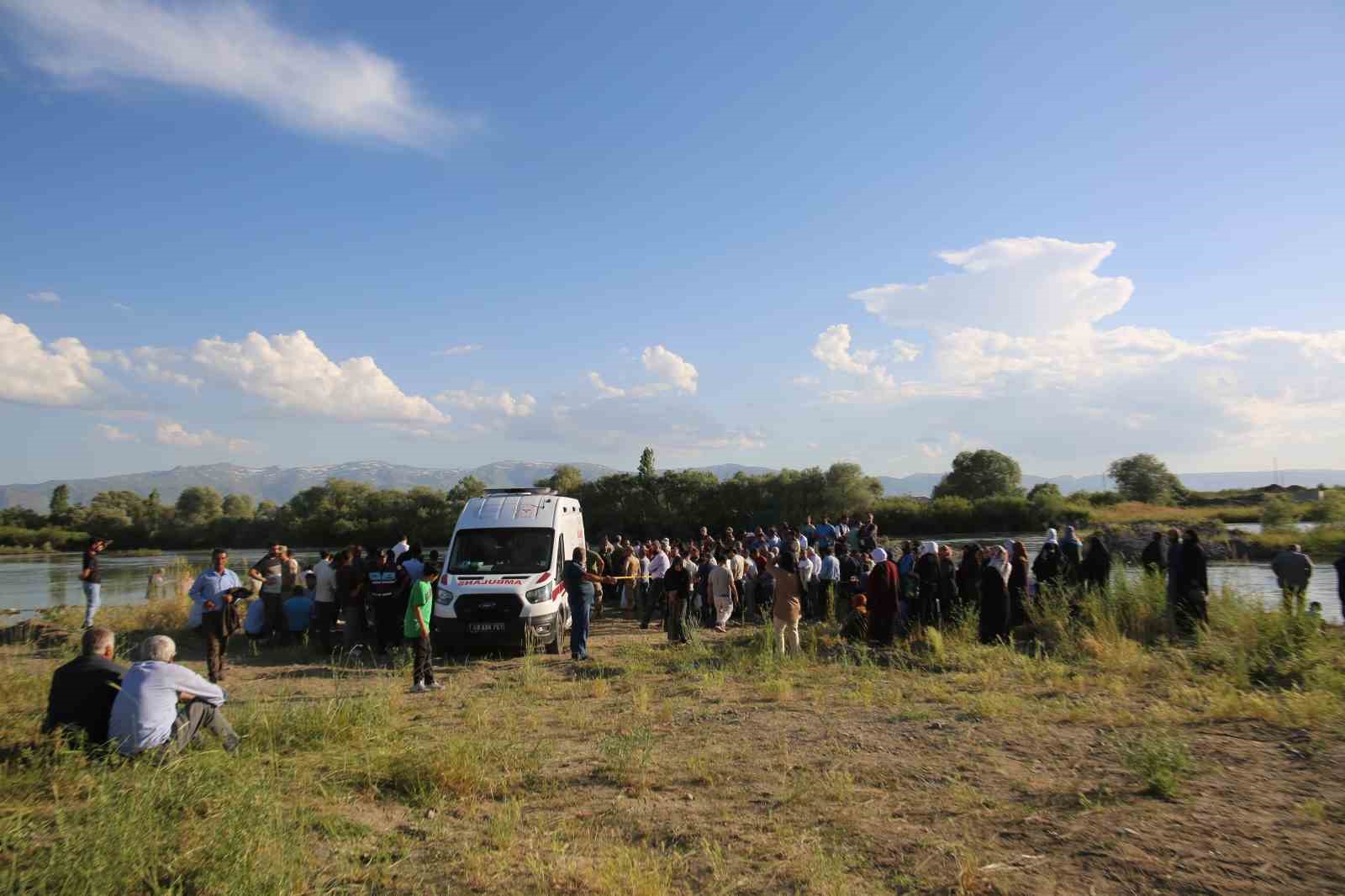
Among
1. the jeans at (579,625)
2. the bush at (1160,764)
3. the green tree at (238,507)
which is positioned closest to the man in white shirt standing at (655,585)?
the jeans at (579,625)

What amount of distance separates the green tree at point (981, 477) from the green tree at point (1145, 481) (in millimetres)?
8677

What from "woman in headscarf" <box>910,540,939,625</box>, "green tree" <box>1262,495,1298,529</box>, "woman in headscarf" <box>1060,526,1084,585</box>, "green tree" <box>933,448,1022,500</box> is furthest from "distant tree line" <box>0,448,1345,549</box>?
"woman in headscarf" <box>910,540,939,625</box>

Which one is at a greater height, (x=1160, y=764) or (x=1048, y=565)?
(x=1048, y=565)

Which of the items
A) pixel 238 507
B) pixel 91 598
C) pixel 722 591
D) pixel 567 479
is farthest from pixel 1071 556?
pixel 238 507

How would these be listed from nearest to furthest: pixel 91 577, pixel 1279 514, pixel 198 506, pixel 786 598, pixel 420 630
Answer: pixel 420 630 < pixel 786 598 < pixel 91 577 < pixel 1279 514 < pixel 198 506

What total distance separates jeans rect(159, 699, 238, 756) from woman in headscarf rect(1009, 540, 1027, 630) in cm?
1092

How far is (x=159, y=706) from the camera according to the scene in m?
5.80

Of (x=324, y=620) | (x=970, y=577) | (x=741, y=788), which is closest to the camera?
(x=741, y=788)

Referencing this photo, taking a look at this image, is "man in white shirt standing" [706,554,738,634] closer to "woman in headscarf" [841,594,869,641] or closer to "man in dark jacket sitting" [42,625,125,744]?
"woman in headscarf" [841,594,869,641]

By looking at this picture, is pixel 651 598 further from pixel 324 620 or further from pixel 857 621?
pixel 324 620

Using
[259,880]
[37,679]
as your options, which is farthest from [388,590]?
[259,880]

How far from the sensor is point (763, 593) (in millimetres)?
16812

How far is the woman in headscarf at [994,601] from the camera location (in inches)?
459

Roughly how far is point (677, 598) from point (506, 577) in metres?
2.92
